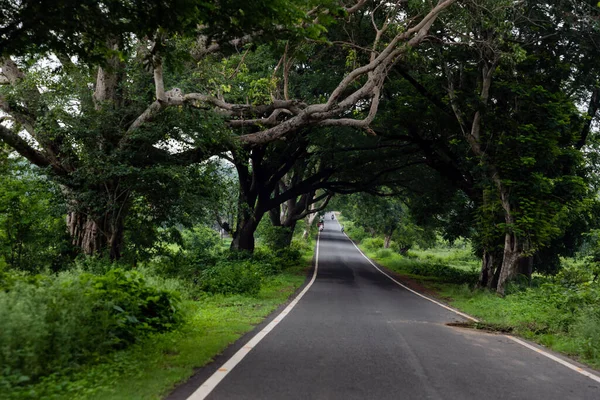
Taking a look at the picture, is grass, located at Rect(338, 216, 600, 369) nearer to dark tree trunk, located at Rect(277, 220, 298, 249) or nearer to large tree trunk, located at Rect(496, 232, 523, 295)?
large tree trunk, located at Rect(496, 232, 523, 295)

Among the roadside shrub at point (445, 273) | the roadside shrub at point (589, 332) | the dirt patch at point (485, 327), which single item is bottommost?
the roadside shrub at point (445, 273)

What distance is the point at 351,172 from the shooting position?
26.4 metres

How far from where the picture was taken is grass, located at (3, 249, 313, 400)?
4572 millimetres

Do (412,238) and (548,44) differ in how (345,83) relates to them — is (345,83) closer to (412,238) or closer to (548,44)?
(548,44)

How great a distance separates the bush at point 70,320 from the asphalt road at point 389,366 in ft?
5.65

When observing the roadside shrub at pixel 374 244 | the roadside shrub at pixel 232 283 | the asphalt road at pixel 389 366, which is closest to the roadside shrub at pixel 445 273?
the roadside shrub at pixel 232 283

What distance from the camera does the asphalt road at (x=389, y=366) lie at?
5.31 m

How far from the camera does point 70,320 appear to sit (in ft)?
18.2

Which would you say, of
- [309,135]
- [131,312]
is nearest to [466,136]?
[309,135]

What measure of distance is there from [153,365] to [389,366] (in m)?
3.02

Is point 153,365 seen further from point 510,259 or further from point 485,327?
point 510,259

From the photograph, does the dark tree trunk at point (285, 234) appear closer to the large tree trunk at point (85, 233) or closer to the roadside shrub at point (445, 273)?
the roadside shrub at point (445, 273)

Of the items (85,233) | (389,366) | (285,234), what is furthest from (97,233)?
(285,234)

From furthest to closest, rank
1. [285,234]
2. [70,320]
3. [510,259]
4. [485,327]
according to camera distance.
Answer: [285,234] → [510,259] → [485,327] → [70,320]
